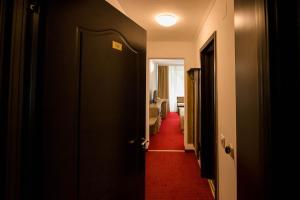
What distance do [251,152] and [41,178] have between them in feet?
3.09

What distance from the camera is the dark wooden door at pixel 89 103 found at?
76cm

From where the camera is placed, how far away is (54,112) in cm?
77

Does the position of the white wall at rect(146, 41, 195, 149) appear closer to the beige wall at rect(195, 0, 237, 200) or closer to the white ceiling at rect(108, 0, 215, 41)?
the white ceiling at rect(108, 0, 215, 41)

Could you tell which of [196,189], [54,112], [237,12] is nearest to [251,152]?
[237,12]

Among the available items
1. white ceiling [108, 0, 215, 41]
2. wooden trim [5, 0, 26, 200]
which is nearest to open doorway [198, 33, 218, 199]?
white ceiling [108, 0, 215, 41]

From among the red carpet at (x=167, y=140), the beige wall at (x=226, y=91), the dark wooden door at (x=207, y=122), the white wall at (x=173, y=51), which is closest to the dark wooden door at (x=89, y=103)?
the beige wall at (x=226, y=91)

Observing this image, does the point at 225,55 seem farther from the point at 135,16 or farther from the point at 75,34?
the point at 135,16

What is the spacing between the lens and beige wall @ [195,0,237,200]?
153 centimetres

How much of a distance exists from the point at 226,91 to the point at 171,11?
149 centimetres

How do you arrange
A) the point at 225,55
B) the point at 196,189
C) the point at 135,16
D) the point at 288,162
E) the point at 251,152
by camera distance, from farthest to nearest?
the point at 135,16
the point at 196,189
the point at 225,55
the point at 251,152
the point at 288,162

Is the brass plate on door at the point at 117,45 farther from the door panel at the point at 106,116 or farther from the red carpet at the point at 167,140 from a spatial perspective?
the red carpet at the point at 167,140

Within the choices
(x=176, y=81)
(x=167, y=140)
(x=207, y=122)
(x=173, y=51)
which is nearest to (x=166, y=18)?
(x=173, y=51)

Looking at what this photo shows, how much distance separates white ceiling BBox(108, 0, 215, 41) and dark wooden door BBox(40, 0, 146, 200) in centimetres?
110

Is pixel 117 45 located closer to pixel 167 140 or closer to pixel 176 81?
pixel 167 140
